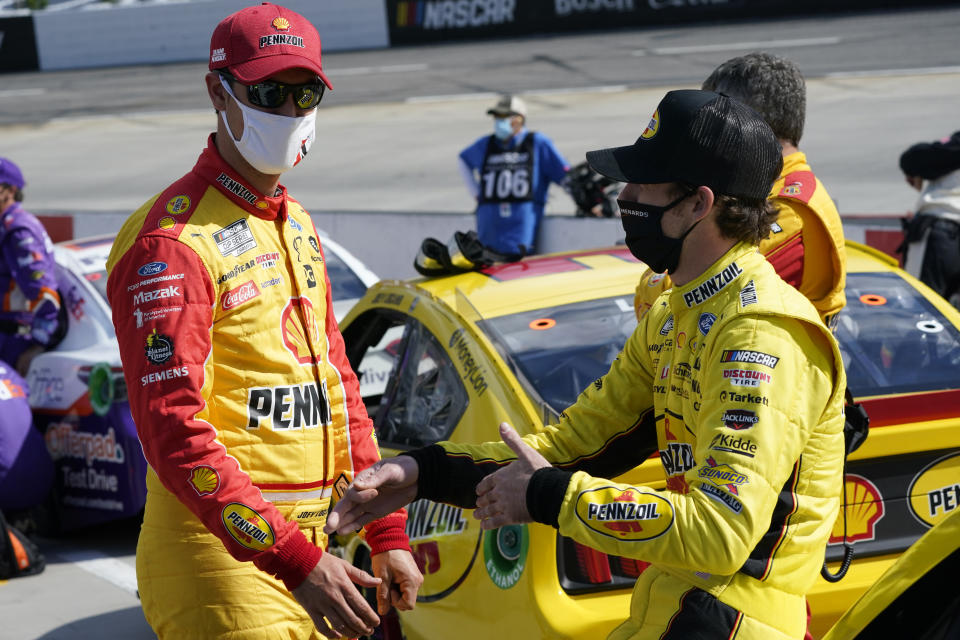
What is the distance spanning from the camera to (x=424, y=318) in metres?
4.50

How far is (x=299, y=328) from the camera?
9.94 ft

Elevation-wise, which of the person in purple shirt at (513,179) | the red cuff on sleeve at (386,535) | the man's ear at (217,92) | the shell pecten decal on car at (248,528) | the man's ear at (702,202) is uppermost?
the man's ear at (217,92)

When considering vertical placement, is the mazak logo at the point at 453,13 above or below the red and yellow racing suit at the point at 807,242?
below

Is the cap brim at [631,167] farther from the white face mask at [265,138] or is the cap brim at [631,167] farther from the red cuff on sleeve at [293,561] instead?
the red cuff on sleeve at [293,561]

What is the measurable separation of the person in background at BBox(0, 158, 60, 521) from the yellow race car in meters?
2.23

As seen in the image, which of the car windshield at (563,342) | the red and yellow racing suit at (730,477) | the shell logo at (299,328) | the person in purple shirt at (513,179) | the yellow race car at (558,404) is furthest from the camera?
the person in purple shirt at (513,179)

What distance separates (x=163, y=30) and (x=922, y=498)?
32.5 meters

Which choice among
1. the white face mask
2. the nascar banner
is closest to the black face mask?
the white face mask

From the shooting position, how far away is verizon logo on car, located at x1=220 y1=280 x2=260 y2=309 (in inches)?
113

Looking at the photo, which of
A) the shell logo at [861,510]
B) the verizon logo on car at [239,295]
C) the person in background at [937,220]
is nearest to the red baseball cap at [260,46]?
the verizon logo on car at [239,295]

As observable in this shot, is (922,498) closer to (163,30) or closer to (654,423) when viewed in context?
(654,423)

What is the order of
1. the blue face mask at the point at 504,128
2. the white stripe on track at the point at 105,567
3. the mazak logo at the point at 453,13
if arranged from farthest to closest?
the mazak logo at the point at 453,13, the blue face mask at the point at 504,128, the white stripe on track at the point at 105,567

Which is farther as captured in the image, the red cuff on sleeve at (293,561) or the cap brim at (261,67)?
the cap brim at (261,67)

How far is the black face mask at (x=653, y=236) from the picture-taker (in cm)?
252
